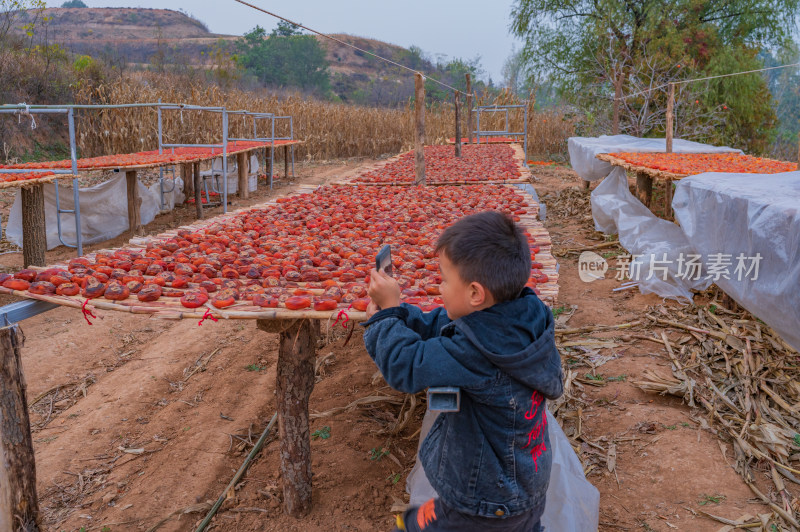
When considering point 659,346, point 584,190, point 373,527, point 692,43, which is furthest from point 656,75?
point 373,527

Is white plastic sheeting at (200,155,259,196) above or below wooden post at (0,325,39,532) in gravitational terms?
above

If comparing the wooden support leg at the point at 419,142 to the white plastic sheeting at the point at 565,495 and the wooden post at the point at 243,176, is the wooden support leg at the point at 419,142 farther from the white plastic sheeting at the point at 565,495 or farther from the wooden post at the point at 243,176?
the wooden post at the point at 243,176

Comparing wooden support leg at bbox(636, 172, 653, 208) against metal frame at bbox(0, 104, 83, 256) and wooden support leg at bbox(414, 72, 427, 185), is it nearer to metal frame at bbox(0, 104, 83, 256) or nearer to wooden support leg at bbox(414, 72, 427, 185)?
wooden support leg at bbox(414, 72, 427, 185)

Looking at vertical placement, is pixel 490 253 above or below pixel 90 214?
above

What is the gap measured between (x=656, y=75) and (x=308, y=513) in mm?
17737

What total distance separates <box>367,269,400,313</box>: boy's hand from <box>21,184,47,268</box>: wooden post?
19.4 ft

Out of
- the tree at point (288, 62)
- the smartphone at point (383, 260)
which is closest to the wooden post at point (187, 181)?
the smartphone at point (383, 260)

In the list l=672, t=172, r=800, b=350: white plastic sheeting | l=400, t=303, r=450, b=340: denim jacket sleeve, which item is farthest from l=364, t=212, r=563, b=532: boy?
l=672, t=172, r=800, b=350: white plastic sheeting

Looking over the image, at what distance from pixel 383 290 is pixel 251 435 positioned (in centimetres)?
224

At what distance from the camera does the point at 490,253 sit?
1.50 meters

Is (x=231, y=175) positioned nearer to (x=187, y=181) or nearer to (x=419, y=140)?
(x=187, y=181)

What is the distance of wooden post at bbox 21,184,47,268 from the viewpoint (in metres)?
6.27

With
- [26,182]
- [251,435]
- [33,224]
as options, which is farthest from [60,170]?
[251,435]

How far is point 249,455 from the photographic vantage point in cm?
322
